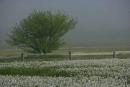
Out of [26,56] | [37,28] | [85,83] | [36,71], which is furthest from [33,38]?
[85,83]

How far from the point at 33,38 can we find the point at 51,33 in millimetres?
2348

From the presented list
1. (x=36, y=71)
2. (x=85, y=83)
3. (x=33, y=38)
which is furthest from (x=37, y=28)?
(x=85, y=83)

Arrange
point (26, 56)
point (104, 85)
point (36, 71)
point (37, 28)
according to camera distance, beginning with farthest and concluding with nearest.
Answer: point (37, 28), point (26, 56), point (36, 71), point (104, 85)

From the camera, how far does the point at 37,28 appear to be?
5584cm

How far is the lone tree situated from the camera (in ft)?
184

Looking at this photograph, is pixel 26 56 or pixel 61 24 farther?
pixel 61 24

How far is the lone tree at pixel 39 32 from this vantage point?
184ft

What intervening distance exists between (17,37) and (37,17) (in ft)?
11.8

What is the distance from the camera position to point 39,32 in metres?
56.3

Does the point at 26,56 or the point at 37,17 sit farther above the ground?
the point at 37,17

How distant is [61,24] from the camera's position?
186 ft

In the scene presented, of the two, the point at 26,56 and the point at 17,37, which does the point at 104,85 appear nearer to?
the point at 26,56

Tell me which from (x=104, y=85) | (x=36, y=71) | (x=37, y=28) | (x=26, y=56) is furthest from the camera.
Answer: (x=37, y=28)

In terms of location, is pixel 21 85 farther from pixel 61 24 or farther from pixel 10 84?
pixel 61 24
